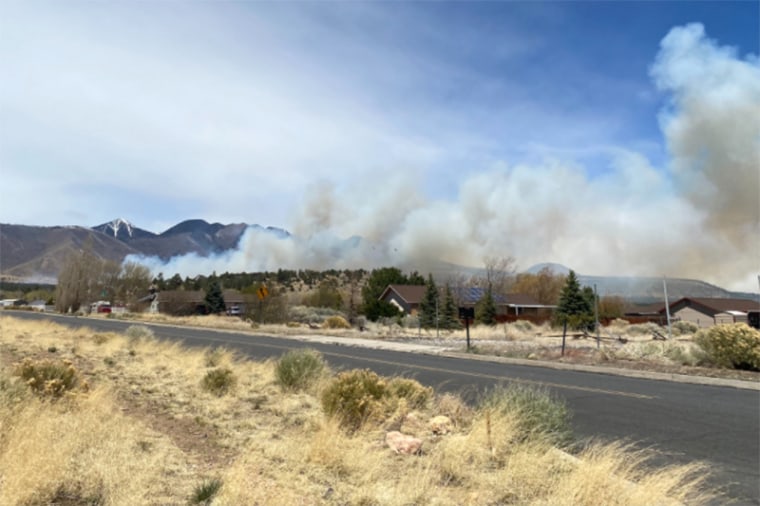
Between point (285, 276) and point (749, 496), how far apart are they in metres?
154

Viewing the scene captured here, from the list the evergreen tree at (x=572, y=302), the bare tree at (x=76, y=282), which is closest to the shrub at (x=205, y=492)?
the evergreen tree at (x=572, y=302)

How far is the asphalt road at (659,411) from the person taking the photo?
6871 millimetres

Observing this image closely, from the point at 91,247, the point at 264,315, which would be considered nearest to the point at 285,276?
the point at 91,247

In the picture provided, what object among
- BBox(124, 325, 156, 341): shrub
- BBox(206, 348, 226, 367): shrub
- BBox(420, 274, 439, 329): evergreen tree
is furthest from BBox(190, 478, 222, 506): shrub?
BBox(420, 274, 439, 329): evergreen tree

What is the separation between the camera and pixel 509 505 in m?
4.57

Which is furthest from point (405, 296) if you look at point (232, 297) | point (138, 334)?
point (138, 334)

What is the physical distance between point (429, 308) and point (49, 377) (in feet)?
177

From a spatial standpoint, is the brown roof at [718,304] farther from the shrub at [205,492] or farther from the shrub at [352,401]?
the shrub at [205,492]

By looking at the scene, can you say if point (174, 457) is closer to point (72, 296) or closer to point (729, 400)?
point (729, 400)

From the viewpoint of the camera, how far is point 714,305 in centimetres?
7775

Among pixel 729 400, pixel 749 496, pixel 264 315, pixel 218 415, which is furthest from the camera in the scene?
pixel 264 315

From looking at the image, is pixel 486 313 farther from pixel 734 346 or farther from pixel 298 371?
pixel 298 371

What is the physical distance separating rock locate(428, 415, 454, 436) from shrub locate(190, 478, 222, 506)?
131 inches

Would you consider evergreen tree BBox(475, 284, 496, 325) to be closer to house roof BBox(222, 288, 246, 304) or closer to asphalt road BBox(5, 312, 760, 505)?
asphalt road BBox(5, 312, 760, 505)
